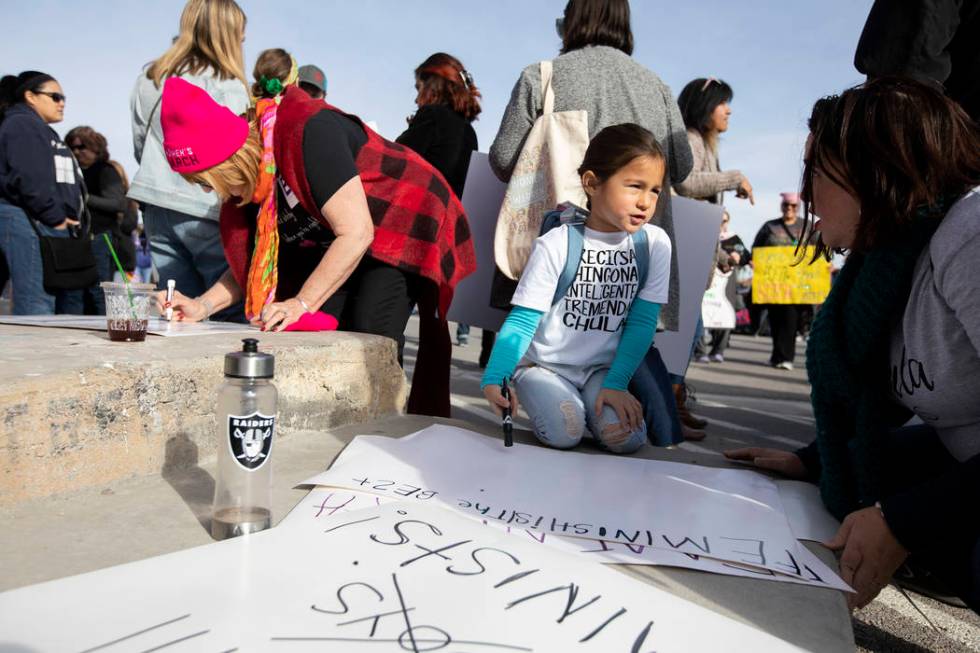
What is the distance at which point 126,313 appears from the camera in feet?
5.25

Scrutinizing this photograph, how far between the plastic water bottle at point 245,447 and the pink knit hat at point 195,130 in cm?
112

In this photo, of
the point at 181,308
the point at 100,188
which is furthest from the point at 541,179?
the point at 100,188

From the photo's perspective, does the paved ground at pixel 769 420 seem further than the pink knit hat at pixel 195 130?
No

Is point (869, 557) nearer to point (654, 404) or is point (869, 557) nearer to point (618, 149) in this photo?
point (654, 404)

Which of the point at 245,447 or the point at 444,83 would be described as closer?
the point at 245,447

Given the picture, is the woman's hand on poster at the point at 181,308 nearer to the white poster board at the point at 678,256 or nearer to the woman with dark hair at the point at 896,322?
the white poster board at the point at 678,256

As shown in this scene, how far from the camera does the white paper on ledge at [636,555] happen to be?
1011mm

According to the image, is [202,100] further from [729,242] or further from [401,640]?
[729,242]

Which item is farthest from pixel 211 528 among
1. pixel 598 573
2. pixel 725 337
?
pixel 725 337

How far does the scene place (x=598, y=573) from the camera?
90 cm

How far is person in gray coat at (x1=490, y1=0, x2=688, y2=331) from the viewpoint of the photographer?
262cm

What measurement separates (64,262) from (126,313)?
272 cm

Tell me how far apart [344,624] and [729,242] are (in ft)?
19.3

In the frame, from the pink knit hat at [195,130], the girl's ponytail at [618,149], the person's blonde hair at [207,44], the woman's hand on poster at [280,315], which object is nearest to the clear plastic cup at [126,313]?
the woman's hand on poster at [280,315]
